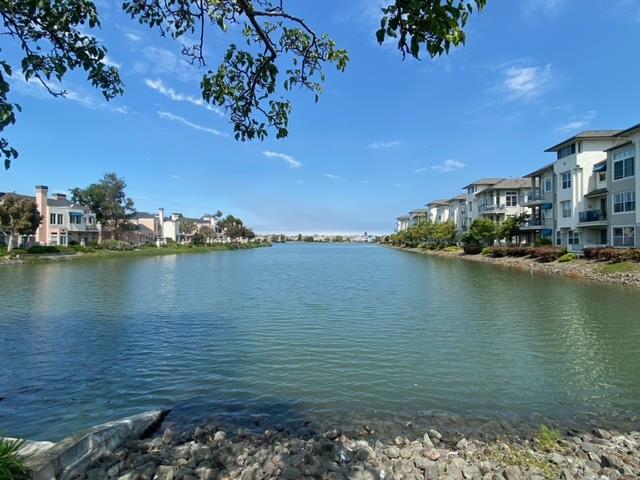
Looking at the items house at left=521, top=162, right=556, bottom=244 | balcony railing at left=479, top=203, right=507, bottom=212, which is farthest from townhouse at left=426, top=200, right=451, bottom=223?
house at left=521, top=162, right=556, bottom=244

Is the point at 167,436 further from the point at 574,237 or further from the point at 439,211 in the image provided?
the point at 439,211

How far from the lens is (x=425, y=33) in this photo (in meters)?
3.49

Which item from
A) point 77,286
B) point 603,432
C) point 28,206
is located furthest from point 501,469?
point 28,206

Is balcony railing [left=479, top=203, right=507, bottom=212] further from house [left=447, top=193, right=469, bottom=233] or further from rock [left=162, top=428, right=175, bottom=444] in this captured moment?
rock [left=162, top=428, right=175, bottom=444]

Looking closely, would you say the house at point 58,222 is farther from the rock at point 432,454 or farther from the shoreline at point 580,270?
the rock at point 432,454

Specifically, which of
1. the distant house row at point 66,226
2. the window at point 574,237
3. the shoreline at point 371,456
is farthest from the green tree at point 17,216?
the window at point 574,237

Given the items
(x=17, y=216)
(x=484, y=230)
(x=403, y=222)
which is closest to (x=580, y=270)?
(x=484, y=230)

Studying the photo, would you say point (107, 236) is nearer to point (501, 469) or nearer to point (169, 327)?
point (169, 327)

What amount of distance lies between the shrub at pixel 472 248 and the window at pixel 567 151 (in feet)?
68.6

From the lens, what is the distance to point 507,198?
215 feet

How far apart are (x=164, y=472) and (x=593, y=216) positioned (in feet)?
143

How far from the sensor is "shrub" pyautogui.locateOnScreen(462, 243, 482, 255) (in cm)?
6250

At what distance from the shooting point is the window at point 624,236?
3388 centimetres

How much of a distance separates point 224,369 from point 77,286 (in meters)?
20.5
